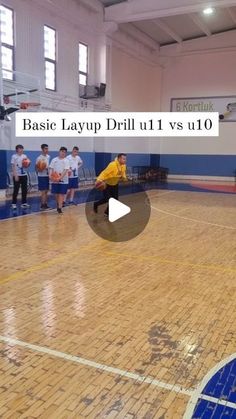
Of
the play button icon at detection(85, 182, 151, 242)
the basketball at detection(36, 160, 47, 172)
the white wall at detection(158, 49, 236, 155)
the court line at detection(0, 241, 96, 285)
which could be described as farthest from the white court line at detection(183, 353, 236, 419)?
the white wall at detection(158, 49, 236, 155)

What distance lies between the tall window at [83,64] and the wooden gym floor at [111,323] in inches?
444

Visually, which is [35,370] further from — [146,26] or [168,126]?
[168,126]

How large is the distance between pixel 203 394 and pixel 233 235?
5.48 meters

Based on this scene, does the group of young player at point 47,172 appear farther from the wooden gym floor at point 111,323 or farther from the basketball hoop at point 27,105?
the basketball hoop at point 27,105

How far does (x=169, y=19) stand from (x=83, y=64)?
15.9 ft

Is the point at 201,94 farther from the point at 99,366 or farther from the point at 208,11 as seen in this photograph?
the point at 99,366

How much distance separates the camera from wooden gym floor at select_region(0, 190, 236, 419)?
268 cm

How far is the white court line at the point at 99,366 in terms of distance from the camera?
281 cm

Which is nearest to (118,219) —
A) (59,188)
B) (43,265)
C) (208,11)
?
(59,188)

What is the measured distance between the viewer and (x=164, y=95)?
2320cm

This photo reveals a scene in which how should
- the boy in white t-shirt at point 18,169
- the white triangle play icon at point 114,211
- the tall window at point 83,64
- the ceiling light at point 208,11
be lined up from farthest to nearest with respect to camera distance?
the tall window at point 83,64 → the ceiling light at point 208,11 → the boy in white t-shirt at point 18,169 → the white triangle play icon at point 114,211

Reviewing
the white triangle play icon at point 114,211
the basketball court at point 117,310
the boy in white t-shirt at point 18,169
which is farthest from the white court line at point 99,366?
the boy in white t-shirt at point 18,169

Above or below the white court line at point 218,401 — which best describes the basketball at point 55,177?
above

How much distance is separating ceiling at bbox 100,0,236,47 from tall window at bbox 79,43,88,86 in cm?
154
